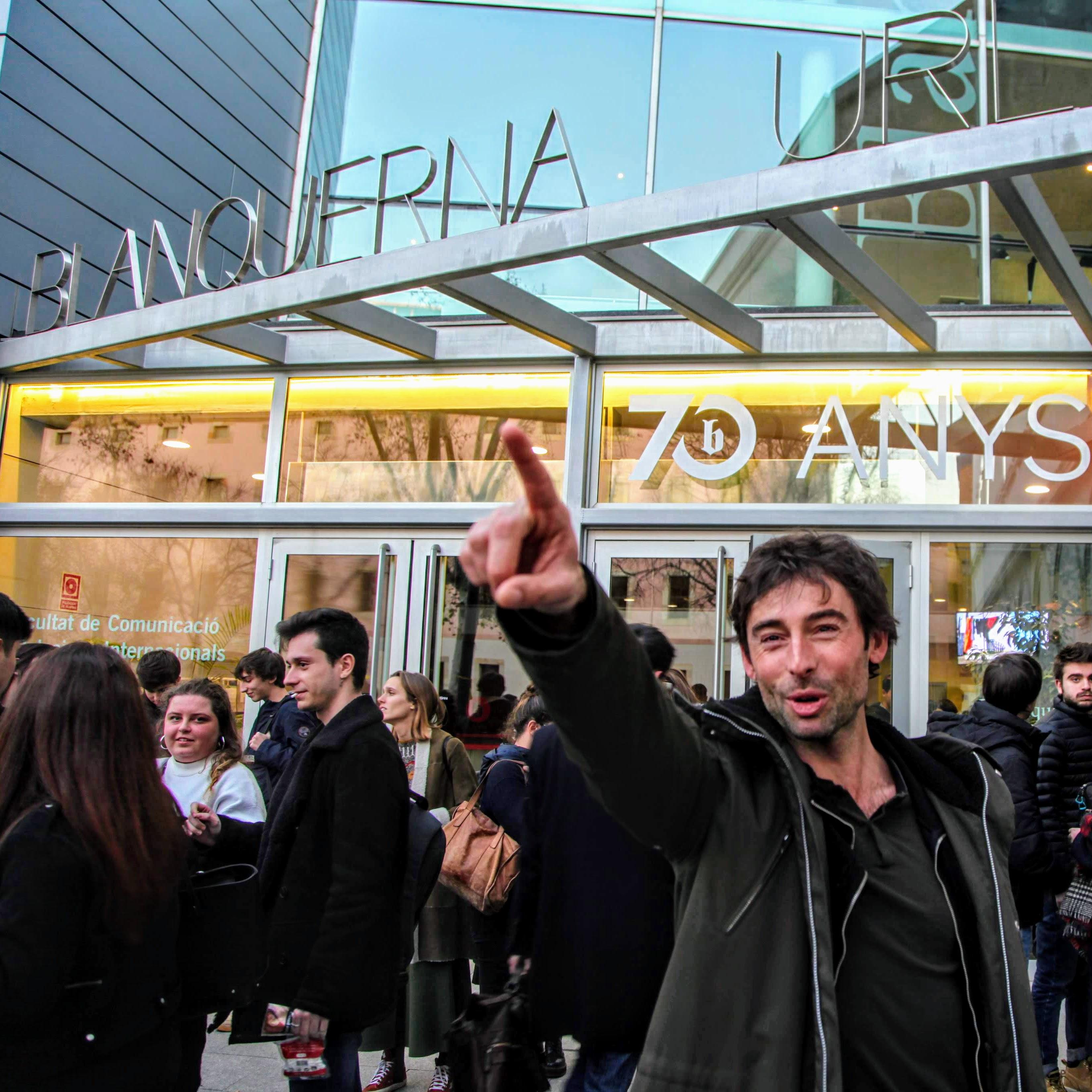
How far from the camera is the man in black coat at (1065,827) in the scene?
4.77m

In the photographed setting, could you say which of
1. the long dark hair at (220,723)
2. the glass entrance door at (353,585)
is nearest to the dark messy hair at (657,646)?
the long dark hair at (220,723)

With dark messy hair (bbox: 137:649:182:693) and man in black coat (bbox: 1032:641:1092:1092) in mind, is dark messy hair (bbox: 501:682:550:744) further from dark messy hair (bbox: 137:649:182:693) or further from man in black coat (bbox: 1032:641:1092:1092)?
dark messy hair (bbox: 137:649:182:693)

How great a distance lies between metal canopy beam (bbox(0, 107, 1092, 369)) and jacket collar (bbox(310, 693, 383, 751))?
333cm

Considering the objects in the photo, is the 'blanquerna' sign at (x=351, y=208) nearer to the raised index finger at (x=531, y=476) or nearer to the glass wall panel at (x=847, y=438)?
the glass wall panel at (x=847, y=438)

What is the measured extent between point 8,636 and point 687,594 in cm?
566

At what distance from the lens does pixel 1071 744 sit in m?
4.85

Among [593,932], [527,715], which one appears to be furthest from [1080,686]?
[593,932]

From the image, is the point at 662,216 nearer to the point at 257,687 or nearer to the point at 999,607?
the point at 257,687

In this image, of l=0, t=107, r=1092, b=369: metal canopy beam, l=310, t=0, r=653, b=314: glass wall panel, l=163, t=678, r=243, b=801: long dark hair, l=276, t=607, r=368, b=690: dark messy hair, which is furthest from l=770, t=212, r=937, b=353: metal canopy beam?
l=163, t=678, r=243, b=801: long dark hair

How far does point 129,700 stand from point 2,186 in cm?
883

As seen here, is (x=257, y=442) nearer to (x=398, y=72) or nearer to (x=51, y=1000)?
(x=398, y=72)

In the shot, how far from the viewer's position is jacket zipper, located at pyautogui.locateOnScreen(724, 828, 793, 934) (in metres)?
1.75

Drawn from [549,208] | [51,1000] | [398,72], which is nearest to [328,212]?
[549,208]

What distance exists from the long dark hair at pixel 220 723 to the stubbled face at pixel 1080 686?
3.52 m
